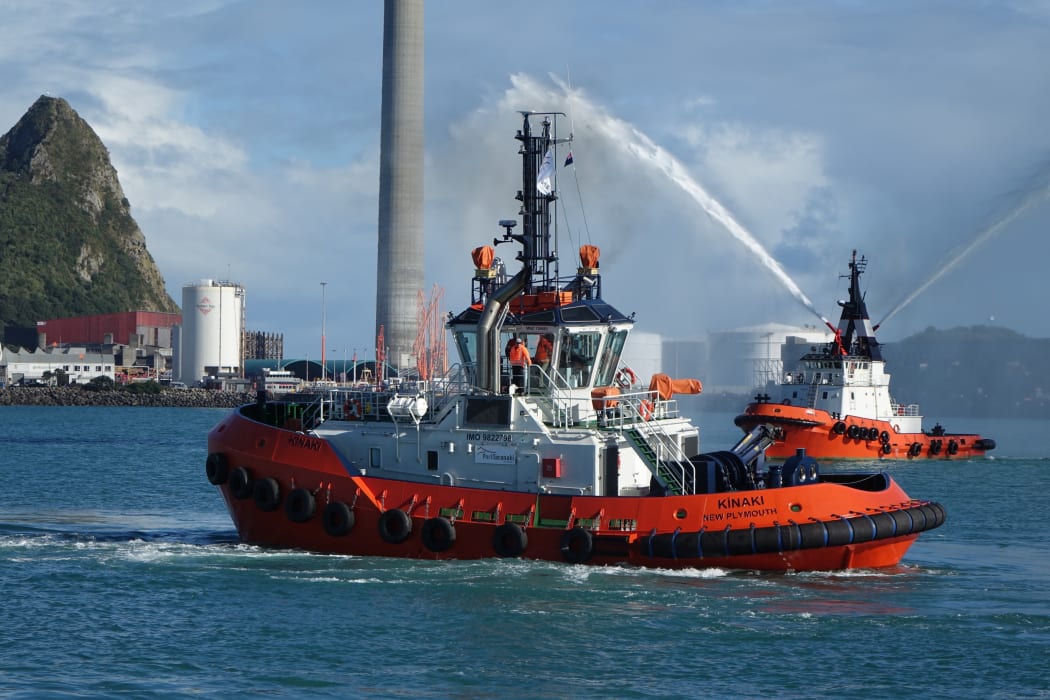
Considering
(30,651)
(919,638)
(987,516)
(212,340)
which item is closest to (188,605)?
(30,651)

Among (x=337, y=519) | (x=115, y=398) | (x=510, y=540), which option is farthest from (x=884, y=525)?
(x=115, y=398)

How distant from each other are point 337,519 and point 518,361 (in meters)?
3.48

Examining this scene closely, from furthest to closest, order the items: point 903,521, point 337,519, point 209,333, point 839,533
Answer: point 209,333
point 337,519
point 903,521
point 839,533

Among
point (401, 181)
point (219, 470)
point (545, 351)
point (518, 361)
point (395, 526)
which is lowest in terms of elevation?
point (395, 526)

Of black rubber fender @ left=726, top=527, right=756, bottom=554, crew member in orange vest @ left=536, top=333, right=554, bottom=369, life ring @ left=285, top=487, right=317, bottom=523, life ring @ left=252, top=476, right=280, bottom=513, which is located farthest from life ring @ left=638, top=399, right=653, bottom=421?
life ring @ left=252, top=476, right=280, bottom=513

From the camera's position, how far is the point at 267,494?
68.3ft

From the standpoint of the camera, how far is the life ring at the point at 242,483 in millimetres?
21172

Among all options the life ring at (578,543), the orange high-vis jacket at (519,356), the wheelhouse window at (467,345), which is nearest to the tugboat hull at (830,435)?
the wheelhouse window at (467,345)

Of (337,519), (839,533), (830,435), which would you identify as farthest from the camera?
(830,435)

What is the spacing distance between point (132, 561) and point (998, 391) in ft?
322

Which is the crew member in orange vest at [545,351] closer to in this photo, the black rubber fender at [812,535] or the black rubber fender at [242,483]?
the black rubber fender at [812,535]

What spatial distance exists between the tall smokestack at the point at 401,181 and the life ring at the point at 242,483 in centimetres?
6761

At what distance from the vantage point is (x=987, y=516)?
29.4m

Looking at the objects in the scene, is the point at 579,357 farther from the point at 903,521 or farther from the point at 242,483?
the point at 242,483
